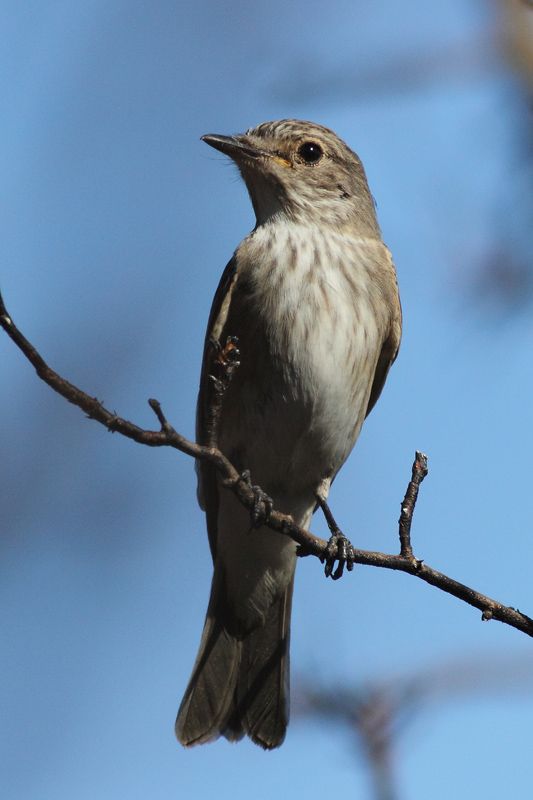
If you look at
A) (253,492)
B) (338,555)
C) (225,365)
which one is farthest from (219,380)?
(338,555)

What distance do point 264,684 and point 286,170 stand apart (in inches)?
115

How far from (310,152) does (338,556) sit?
2.54m

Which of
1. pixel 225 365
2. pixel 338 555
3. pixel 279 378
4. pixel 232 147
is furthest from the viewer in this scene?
pixel 232 147

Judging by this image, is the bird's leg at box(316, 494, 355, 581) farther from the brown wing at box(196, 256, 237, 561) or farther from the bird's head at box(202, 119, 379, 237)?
the bird's head at box(202, 119, 379, 237)

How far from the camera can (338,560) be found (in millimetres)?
5277

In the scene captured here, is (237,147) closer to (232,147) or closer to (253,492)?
(232,147)

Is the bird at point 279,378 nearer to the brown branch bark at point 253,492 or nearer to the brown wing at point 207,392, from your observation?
the brown wing at point 207,392

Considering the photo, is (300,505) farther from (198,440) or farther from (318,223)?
(318,223)

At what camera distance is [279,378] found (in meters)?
5.62

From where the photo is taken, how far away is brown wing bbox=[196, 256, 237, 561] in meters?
5.85

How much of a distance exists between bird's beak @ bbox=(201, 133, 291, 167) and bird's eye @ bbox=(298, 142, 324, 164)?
0.18 metres

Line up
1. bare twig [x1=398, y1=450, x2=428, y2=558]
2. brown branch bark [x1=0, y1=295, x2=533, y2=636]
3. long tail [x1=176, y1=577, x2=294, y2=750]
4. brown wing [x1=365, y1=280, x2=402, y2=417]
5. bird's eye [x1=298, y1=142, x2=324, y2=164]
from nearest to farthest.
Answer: brown branch bark [x1=0, y1=295, x2=533, y2=636] < bare twig [x1=398, y1=450, x2=428, y2=558] < long tail [x1=176, y1=577, x2=294, y2=750] < brown wing [x1=365, y1=280, x2=402, y2=417] < bird's eye [x1=298, y1=142, x2=324, y2=164]

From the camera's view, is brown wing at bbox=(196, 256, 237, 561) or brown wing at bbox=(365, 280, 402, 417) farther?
brown wing at bbox=(365, 280, 402, 417)

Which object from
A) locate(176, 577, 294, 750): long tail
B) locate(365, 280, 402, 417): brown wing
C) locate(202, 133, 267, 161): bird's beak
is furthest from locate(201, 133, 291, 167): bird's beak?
locate(176, 577, 294, 750): long tail
